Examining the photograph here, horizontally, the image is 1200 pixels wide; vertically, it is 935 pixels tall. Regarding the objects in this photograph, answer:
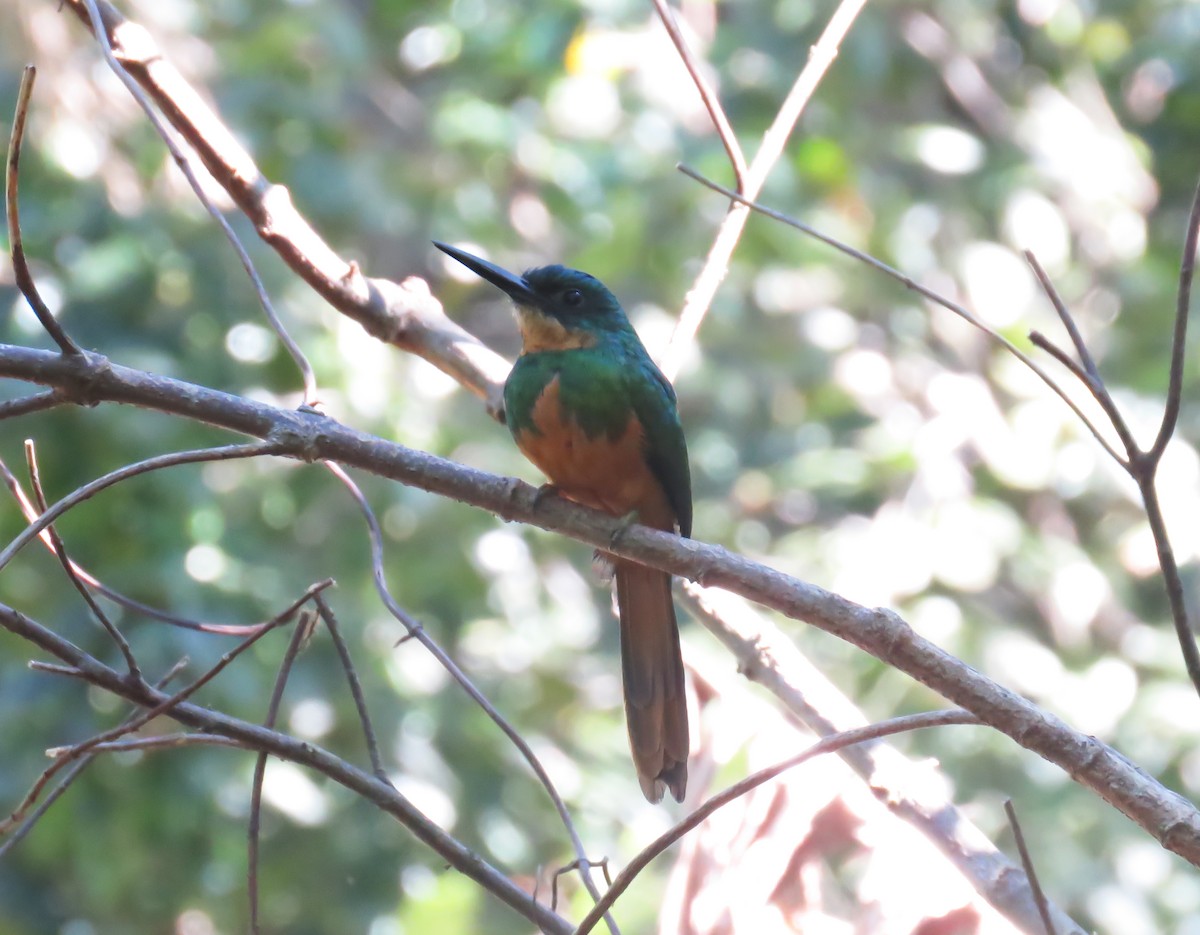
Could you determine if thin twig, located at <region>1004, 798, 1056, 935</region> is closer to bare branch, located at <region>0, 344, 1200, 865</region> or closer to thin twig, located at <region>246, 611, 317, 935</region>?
bare branch, located at <region>0, 344, 1200, 865</region>

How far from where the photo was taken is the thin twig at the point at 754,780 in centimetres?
103

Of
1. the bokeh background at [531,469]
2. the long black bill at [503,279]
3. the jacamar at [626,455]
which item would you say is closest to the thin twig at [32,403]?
the jacamar at [626,455]

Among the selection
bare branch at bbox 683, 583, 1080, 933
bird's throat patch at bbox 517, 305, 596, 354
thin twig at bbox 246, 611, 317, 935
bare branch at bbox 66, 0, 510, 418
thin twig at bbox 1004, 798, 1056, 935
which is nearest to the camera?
thin twig at bbox 1004, 798, 1056, 935

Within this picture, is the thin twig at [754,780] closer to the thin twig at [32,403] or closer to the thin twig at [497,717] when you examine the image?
the thin twig at [497,717]

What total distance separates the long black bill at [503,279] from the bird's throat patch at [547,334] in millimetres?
18

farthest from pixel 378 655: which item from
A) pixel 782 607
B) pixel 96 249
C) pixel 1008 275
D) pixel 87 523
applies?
pixel 782 607

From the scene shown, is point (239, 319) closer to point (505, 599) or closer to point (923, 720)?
point (505, 599)

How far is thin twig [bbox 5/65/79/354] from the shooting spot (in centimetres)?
97

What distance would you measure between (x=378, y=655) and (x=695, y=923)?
239cm

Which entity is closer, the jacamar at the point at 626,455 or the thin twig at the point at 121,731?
the thin twig at the point at 121,731

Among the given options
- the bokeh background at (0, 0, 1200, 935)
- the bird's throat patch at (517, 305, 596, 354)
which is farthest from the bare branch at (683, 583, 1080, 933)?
the bokeh background at (0, 0, 1200, 935)

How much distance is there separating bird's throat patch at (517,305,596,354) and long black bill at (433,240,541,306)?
0.02m

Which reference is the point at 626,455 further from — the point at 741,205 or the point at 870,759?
the point at 870,759

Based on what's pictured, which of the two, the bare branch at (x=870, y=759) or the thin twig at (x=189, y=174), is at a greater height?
the thin twig at (x=189, y=174)
